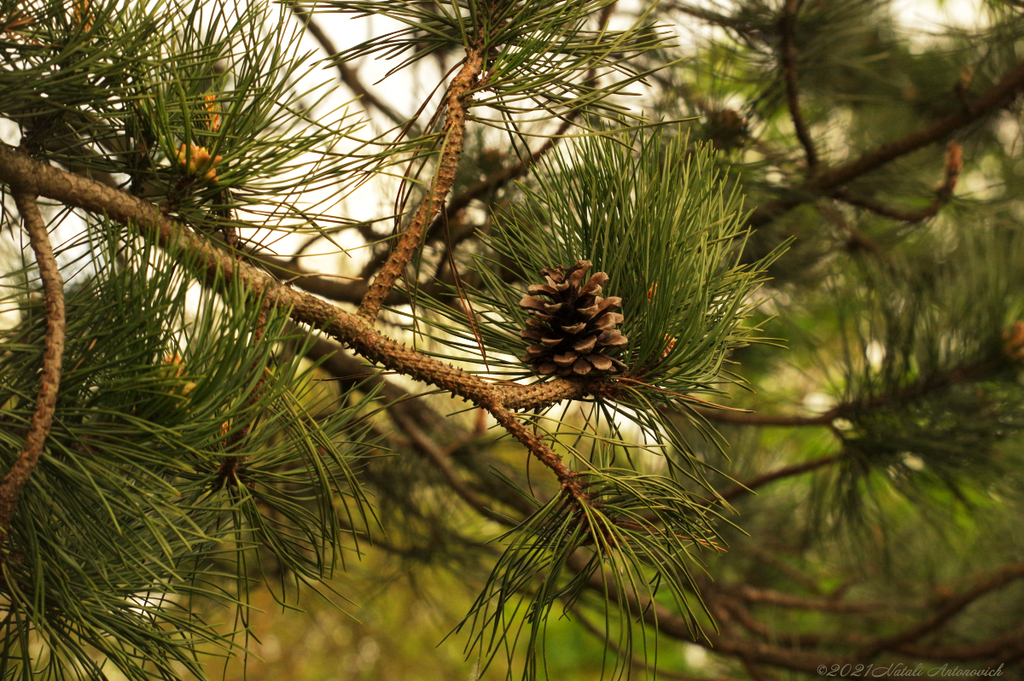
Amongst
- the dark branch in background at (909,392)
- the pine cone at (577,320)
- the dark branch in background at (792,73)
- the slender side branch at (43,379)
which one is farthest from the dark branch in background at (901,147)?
the slender side branch at (43,379)

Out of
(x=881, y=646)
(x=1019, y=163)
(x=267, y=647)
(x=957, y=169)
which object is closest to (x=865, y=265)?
(x=957, y=169)

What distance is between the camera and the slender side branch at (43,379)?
265mm

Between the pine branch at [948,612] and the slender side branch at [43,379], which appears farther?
the pine branch at [948,612]

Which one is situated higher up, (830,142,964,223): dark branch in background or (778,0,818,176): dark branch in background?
(778,0,818,176): dark branch in background

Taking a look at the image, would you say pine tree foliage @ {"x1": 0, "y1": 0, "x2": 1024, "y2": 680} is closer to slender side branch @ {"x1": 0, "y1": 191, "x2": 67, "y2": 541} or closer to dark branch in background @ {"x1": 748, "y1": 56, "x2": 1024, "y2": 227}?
slender side branch @ {"x1": 0, "y1": 191, "x2": 67, "y2": 541}

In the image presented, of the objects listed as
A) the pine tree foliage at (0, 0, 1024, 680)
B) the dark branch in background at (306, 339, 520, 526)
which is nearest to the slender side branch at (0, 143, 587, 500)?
the pine tree foliage at (0, 0, 1024, 680)

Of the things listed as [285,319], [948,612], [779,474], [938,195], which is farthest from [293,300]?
[948,612]

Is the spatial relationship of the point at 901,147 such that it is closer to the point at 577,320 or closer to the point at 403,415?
the point at 577,320

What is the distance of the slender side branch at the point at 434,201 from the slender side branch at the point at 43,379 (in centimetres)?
14

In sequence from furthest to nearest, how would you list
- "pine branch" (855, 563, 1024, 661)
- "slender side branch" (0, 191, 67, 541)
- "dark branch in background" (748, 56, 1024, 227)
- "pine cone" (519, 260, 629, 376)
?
"pine branch" (855, 563, 1024, 661), "dark branch in background" (748, 56, 1024, 227), "pine cone" (519, 260, 629, 376), "slender side branch" (0, 191, 67, 541)

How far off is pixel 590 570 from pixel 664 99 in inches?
28.0

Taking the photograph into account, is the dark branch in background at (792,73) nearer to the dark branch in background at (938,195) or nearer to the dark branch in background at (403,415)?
the dark branch in background at (938,195)

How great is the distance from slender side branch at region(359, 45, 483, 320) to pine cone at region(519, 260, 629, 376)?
2.9 inches

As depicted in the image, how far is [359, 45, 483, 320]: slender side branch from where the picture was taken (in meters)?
0.35
